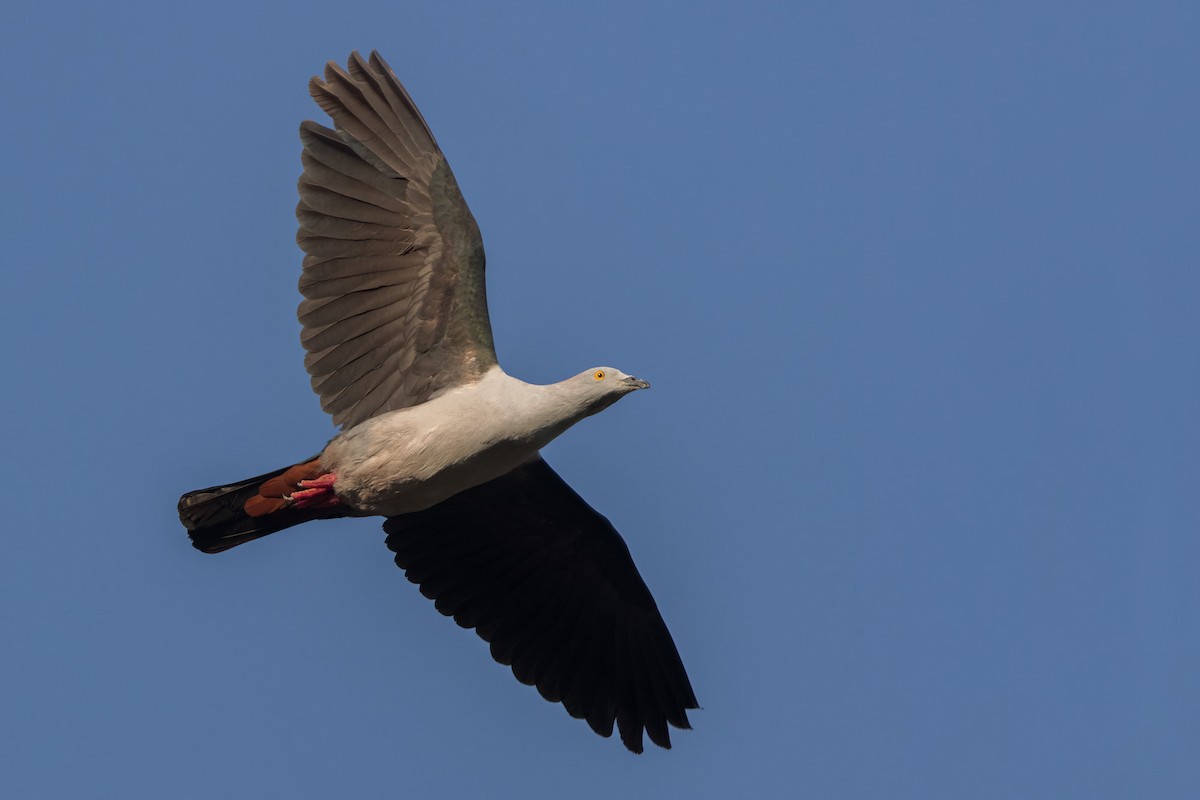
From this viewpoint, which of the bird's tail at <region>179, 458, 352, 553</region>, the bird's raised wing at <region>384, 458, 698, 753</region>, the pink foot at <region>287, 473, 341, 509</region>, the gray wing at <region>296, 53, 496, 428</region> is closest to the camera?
the gray wing at <region>296, 53, 496, 428</region>

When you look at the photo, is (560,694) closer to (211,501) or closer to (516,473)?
(516,473)

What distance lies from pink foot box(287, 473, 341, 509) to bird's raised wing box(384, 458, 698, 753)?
1.30 m

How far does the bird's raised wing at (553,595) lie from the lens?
1369 cm

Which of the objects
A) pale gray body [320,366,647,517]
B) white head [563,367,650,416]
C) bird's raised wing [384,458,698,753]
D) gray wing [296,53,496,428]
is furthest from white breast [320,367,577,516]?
bird's raised wing [384,458,698,753]

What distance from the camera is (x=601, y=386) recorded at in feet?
40.0

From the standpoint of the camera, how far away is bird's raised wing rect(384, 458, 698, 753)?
44.9ft

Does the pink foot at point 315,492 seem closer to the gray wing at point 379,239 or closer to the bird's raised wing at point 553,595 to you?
the gray wing at point 379,239

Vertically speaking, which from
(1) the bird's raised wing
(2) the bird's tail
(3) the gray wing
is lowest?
(1) the bird's raised wing

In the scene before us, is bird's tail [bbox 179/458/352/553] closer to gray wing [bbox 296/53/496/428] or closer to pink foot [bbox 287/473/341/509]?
pink foot [bbox 287/473/341/509]

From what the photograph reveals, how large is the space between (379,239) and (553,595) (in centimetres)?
341

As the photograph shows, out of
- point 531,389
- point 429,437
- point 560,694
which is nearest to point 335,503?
point 429,437

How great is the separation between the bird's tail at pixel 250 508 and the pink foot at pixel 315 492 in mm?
13

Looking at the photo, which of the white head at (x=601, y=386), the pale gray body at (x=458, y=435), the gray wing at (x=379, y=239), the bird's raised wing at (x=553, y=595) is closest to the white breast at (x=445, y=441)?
the pale gray body at (x=458, y=435)

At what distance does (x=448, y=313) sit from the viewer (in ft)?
40.4
